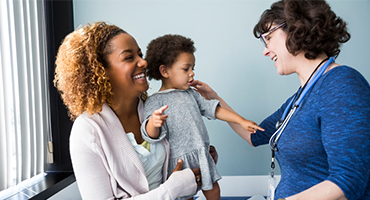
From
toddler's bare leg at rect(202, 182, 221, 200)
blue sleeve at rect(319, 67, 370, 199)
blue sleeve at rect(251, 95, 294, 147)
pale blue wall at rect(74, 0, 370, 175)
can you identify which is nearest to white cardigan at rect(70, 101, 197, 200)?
toddler's bare leg at rect(202, 182, 221, 200)

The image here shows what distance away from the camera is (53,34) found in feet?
8.25

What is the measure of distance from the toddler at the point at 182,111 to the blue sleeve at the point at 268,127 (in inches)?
9.2

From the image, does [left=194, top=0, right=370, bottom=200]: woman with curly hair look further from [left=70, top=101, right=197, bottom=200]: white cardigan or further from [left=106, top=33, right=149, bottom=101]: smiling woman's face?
[left=106, top=33, right=149, bottom=101]: smiling woman's face

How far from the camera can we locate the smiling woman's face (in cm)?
140

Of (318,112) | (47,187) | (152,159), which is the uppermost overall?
(318,112)

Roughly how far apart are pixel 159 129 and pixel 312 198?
2.52ft

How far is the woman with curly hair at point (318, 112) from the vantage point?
3.40 feet

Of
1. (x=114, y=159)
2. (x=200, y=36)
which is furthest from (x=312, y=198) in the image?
(x=200, y=36)

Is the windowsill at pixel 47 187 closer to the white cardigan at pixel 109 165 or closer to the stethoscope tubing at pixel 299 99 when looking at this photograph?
the white cardigan at pixel 109 165

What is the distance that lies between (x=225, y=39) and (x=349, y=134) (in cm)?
176

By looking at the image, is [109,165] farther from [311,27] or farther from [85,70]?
[311,27]

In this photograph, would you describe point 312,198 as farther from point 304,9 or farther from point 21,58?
point 21,58

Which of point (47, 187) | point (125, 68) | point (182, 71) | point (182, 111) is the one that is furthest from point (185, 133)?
point (47, 187)

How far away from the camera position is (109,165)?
52.7 inches
